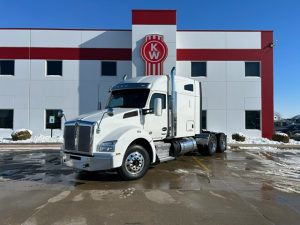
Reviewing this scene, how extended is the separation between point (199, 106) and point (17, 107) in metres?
17.2

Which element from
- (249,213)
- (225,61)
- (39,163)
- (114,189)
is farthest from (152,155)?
(225,61)

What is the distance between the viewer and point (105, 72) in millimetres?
26828

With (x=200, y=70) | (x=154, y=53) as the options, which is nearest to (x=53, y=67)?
(x=154, y=53)

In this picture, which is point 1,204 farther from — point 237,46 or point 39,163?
point 237,46

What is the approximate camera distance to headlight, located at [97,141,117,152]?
373 inches

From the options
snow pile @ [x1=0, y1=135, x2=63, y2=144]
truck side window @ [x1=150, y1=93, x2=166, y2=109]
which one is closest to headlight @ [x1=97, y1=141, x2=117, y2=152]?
truck side window @ [x1=150, y1=93, x2=166, y2=109]

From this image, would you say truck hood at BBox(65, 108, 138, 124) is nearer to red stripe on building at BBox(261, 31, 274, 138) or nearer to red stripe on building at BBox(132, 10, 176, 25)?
red stripe on building at BBox(132, 10, 176, 25)

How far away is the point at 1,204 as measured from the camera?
7.26 metres

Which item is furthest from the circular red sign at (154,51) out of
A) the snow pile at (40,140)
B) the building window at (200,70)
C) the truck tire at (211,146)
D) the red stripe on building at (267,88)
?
the truck tire at (211,146)

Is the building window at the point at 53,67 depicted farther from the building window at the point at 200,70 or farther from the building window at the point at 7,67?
the building window at the point at 200,70

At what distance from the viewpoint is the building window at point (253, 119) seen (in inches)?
1031

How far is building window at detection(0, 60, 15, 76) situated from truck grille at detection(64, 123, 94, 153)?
1905 cm

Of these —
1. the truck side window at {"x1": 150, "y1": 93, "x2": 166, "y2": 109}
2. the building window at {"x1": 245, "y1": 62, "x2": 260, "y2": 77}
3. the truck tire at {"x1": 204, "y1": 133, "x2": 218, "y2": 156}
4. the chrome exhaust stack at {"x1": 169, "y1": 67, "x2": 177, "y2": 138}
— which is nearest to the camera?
the truck side window at {"x1": 150, "y1": 93, "x2": 166, "y2": 109}

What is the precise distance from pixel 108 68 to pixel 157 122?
16.2m
